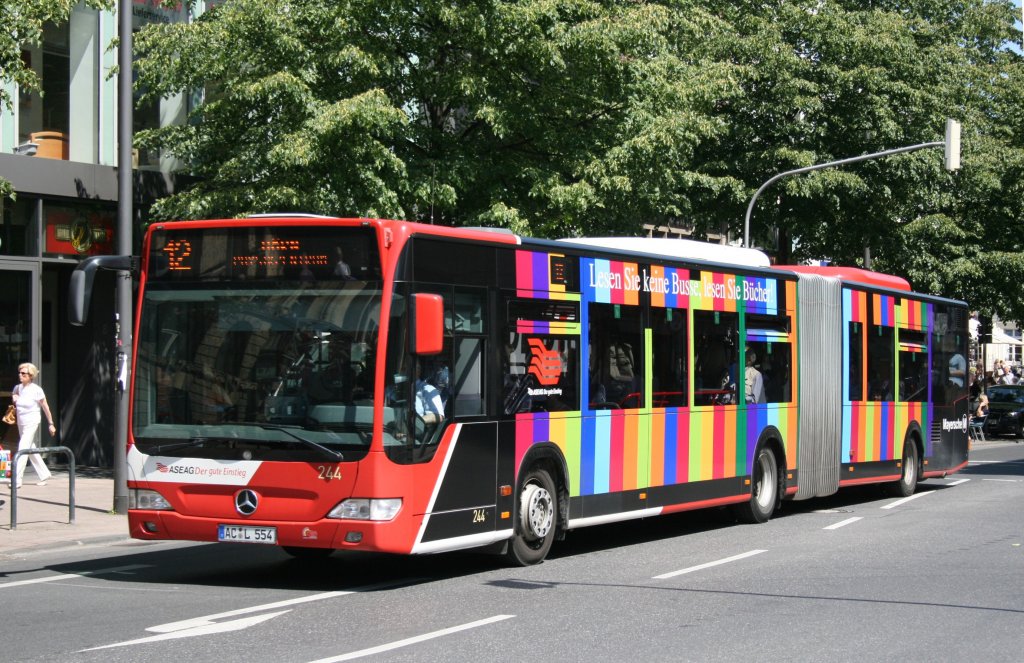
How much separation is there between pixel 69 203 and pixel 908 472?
13.4m

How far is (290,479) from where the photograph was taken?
419 inches

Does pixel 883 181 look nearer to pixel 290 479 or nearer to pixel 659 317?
pixel 659 317

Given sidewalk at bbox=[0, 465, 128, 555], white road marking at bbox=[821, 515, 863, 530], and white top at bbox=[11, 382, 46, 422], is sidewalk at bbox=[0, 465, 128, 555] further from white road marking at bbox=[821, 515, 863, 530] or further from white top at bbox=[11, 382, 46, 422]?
white road marking at bbox=[821, 515, 863, 530]

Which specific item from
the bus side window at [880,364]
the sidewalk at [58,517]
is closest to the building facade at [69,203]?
the sidewalk at [58,517]

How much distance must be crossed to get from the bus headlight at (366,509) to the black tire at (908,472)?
12.0 m

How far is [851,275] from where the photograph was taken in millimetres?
19359

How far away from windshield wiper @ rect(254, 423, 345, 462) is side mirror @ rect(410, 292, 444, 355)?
96 centimetres

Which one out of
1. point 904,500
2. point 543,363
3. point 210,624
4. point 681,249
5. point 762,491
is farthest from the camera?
point 904,500

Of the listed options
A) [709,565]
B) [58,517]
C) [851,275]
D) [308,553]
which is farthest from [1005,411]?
[308,553]

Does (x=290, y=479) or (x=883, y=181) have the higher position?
(x=883, y=181)

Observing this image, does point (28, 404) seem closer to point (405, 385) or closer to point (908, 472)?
point (405, 385)

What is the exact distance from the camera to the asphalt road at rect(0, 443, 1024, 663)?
27.2ft

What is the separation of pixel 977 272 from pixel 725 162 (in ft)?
29.4

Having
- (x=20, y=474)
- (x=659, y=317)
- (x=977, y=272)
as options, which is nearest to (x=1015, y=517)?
(x=659, y=317)
